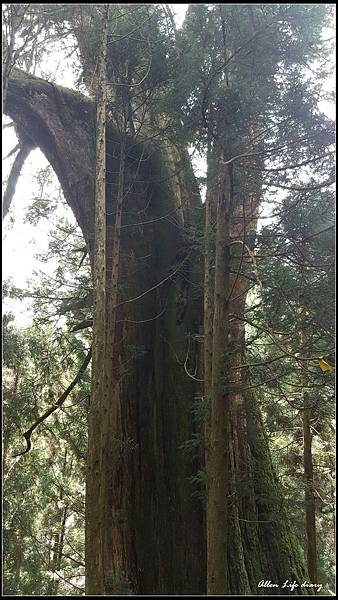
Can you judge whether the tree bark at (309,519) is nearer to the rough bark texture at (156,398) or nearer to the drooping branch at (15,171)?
the rough bark texture at (156,398)

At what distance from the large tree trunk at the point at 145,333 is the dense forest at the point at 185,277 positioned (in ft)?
0.09

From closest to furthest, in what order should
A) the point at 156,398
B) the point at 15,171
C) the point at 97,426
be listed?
the point at 97,426
the point at 156,398
the point at 15,171

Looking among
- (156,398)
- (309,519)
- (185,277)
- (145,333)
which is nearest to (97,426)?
(156,398)

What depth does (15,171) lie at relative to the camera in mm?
8781

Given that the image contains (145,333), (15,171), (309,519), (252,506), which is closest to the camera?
(252,506)

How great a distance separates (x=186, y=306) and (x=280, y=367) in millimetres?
2408

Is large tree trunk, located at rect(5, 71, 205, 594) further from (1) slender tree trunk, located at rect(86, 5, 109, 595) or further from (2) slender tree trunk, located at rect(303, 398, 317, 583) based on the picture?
Result: (2) slender tree trunk, located at rect(303, 398, 317, 583)

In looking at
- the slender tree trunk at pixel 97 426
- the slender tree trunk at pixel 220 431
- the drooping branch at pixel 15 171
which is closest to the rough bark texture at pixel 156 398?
the drooping branch at pixel 15 171

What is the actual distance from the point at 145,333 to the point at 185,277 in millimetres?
Result: 1181

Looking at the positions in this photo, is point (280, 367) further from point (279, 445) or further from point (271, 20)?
point (279, 445)

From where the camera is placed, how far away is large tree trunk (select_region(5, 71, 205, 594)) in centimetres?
622

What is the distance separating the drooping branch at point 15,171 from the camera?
26.9 feet

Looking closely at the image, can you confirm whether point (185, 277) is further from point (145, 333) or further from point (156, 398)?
point (156, 398)

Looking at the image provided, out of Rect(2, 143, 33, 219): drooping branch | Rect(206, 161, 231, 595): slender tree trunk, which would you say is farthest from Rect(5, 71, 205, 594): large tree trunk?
Rect(206, 161, 231, 595): slender tree trunk
